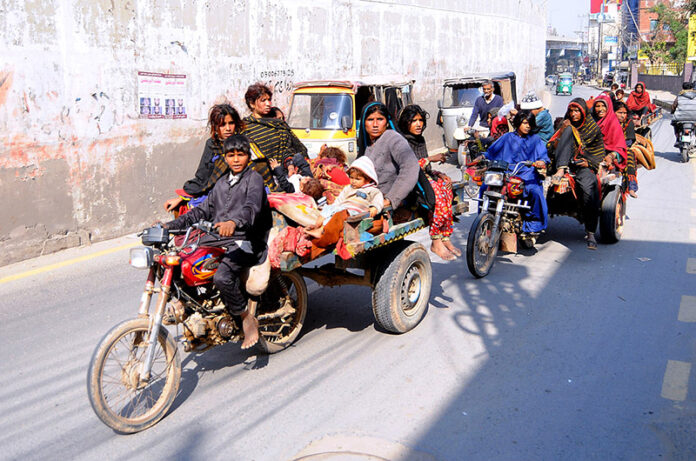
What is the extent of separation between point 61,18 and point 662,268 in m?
8.27

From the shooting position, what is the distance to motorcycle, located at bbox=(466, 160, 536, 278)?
7305 millimetres

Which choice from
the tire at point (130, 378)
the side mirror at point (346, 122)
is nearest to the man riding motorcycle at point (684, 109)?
the side mirror at point (346, 122)

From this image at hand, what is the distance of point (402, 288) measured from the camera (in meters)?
5.82

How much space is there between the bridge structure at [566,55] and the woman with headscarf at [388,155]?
12026cm

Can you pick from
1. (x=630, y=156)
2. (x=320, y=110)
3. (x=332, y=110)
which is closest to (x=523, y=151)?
(x=630, y=156)

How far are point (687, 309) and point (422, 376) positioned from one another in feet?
9.75

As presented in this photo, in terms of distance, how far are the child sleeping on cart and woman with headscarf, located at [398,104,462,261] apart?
0.94 metres

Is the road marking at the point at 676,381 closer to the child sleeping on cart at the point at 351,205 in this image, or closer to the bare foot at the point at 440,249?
the bare foot at the point at 440,249

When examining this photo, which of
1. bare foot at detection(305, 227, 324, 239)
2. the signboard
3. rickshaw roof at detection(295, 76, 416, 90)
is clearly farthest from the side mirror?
the signboard

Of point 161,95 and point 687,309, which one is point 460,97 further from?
point 687,309

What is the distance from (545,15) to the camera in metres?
Answer: 38.2

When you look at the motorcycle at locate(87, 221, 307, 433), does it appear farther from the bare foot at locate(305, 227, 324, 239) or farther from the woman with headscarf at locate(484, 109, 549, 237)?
the woman with headscarf at locate(484, 109, 549, 237)

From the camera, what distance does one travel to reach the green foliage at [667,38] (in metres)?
57.4

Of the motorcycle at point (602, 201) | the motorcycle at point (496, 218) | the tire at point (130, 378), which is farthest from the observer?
the motorcycle at point (602, 201)
